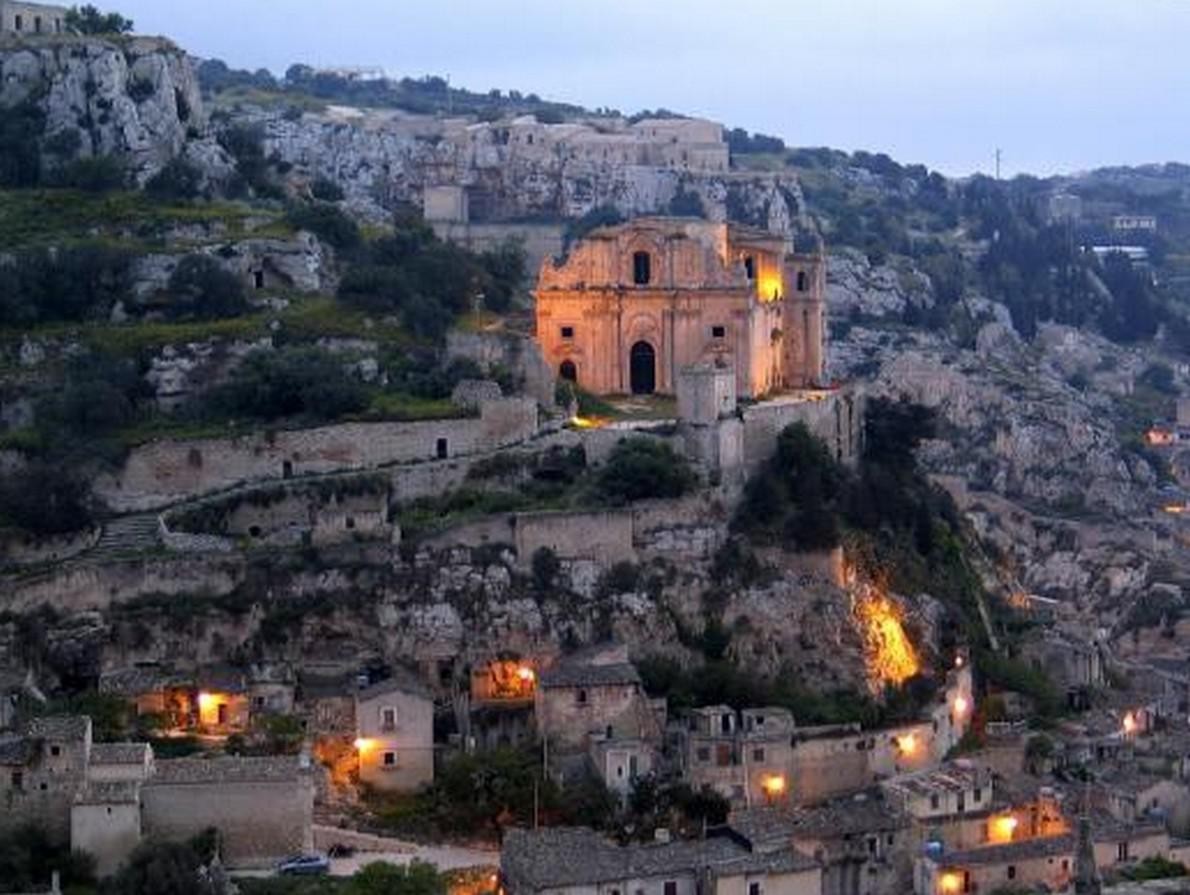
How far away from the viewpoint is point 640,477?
46.8 metres

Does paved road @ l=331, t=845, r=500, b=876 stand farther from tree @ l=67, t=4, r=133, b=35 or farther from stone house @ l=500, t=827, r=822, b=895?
tree @ l=67, t=4, r=133, b=35

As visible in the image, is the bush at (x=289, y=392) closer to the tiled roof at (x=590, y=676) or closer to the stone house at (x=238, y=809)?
the tiled roof at (x=590, y=676)

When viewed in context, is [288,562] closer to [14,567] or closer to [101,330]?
[14,567]

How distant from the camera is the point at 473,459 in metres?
47.6

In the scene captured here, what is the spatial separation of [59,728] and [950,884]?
48.7 ft

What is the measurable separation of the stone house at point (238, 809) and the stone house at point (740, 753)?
7444mm

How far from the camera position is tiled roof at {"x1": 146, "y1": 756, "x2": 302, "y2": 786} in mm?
37781

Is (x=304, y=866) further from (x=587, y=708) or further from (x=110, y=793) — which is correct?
(x=587, y=708)

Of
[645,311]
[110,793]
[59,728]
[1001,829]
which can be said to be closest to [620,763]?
[1001,829]

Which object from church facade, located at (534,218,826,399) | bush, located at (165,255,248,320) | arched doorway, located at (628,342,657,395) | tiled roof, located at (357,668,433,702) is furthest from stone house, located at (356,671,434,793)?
arched doorway, located at (628,342,657,395)

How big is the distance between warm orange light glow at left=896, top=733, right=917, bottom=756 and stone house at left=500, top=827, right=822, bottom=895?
232 inches

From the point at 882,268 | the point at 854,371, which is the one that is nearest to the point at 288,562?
the point at 854,371

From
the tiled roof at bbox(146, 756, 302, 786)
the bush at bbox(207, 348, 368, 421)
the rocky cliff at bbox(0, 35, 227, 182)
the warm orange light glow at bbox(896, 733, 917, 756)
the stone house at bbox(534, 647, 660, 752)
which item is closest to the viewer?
the tiled roof at bbox(146, 756, 302, 786)

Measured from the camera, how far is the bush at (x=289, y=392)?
48.5 meters
